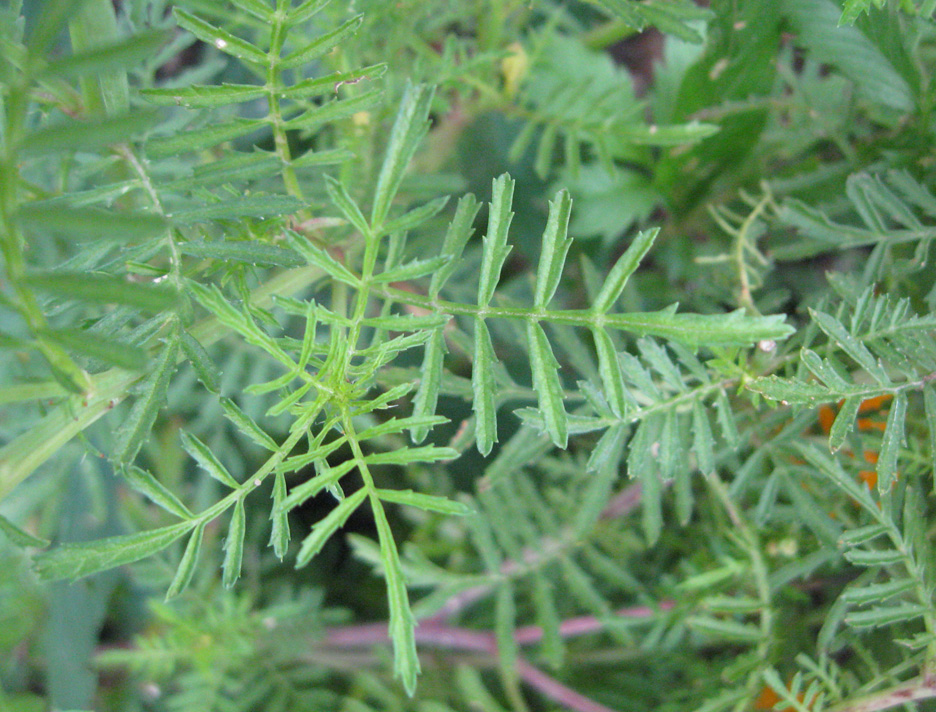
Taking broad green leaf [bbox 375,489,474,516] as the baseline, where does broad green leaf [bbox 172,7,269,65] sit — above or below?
above

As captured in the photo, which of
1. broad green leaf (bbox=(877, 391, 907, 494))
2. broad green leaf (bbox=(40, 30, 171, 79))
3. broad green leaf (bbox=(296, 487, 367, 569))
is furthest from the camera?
broad green leaf (bbox=(877, 391, 907, 494))

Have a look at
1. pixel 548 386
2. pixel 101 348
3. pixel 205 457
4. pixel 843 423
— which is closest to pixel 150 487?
pixel 205 457

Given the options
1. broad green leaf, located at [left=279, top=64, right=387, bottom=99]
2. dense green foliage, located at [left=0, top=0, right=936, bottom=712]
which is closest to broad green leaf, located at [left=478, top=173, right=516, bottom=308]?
dense green foliage, located at [left=0, top=0, right=936, bottom=712]

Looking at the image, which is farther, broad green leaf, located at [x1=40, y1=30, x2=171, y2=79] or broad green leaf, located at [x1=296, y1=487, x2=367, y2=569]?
broad green leaf, located at [x1=296, y1=487, x2=367, y2=569]

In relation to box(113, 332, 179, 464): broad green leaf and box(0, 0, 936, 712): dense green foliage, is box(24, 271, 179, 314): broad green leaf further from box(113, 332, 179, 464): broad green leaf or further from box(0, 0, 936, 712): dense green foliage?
box(113, 332, 179, 464): broad green leaf

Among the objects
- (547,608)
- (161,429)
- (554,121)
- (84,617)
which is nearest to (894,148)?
(554,121)

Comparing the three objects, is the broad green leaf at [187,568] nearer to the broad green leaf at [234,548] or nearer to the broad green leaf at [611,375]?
the broad green leaf at [234,548]
